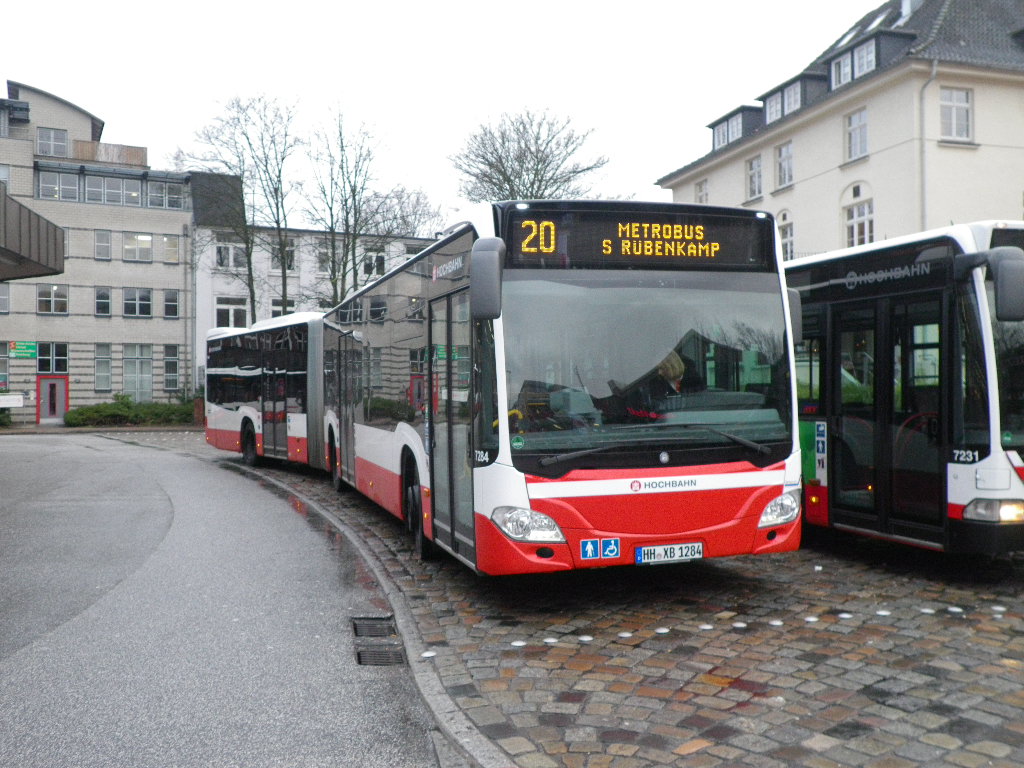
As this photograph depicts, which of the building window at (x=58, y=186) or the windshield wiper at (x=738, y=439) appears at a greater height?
the building window at (x=58, y=186)

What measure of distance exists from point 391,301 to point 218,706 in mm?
5740

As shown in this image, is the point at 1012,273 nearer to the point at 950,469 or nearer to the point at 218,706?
the point at 950,469

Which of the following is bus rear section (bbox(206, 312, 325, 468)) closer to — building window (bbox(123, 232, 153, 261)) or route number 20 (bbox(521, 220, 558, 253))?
route number 20 (bbox(521, 220, 558, 253))

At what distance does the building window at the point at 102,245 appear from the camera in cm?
5391

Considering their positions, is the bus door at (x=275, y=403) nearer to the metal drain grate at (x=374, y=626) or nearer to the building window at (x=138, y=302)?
the metal drain grate at (x=374, y=626)

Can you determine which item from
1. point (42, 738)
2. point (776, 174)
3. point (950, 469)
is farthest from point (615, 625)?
point (776, 174)

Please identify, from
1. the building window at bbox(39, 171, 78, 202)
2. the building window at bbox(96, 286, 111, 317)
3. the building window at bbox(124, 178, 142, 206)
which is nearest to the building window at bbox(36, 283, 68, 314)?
the building window at bbox(96, 286, 111, 317)

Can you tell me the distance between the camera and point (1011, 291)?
660 cm

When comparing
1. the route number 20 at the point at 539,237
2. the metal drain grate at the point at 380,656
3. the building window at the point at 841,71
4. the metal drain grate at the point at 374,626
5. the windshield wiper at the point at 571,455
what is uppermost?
the building window at the point at 841,71

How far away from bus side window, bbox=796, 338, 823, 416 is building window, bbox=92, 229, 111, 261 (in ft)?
170

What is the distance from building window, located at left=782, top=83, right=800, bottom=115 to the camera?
3616 centimetres

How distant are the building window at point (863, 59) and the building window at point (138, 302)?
38951 millimetres

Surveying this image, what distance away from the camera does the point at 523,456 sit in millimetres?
6461

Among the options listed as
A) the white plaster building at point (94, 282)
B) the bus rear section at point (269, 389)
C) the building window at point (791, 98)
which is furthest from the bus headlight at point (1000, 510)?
the white plaster building at point (94, 282)
